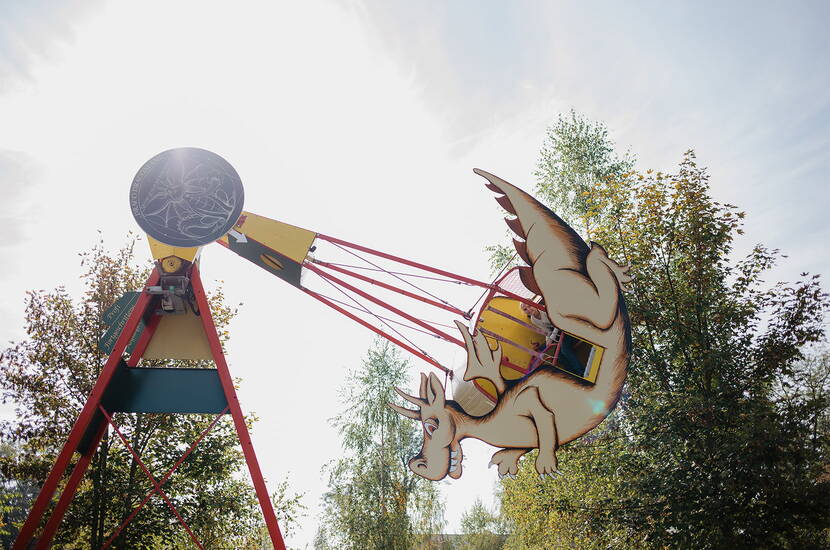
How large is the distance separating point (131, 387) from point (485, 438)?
15.6 feet

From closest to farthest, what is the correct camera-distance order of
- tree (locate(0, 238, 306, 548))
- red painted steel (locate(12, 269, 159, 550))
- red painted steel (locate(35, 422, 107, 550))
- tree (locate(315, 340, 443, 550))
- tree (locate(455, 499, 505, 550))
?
red painted steel (locate(12, 269, 159, 550)) → red painted steel (locate(35, 422, 107, 550)) → tree (locate(0, 238, 306, 548)) → tree (locate(315, 340, 443, 550)) → tree (locate(455, 499, 505, 550))

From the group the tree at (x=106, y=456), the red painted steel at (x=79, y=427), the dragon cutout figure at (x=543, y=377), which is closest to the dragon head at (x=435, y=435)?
the dragon cutout figure at (x=543, y=377)

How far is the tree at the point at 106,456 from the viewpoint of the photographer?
1231 cm

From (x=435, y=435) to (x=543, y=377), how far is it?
158 centimetres

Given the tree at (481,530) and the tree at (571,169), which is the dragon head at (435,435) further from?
the tree at (481,530)

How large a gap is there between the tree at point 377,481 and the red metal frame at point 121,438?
9.57 metres

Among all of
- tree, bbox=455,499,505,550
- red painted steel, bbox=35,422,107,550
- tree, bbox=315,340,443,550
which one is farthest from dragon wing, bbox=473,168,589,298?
tree, bbox=455,499,505,550

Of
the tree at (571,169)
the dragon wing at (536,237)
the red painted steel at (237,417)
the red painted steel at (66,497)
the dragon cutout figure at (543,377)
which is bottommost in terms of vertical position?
the red painted steel at (66,497)

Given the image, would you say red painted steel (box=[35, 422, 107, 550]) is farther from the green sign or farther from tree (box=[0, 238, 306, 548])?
tree (box=[0, 238, 306, 548])

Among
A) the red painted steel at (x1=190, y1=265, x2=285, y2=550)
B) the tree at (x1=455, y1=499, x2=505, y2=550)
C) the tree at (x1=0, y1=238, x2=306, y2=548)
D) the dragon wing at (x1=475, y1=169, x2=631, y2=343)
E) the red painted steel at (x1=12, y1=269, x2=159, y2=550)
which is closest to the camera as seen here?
the red painted steel at (x1=12, y1=269, x2=159, y2=550)

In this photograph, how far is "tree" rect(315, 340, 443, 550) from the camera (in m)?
17.6

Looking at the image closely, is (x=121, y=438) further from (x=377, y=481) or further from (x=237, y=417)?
(x=377, y=481)

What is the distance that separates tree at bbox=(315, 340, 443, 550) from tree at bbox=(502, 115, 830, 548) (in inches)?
219

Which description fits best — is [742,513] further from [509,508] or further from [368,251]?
[368,251]
